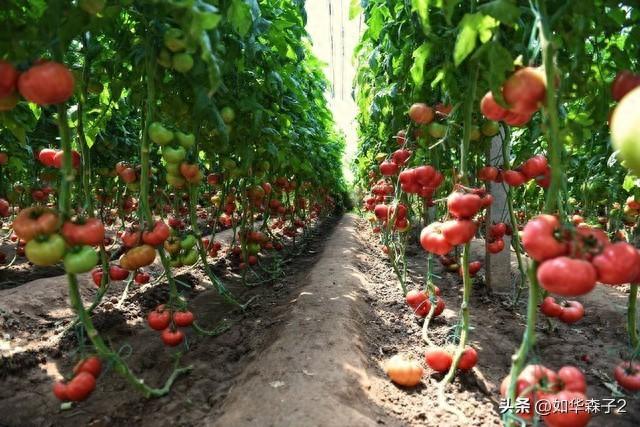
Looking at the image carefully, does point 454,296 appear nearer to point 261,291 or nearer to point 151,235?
point 261,291

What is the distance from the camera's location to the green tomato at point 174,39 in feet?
5.85

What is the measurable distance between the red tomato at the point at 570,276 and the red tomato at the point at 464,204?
25.5 inches

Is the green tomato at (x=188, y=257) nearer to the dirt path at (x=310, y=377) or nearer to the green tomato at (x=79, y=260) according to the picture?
the dirt path at (x=310, y=377)

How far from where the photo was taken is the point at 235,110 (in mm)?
2928

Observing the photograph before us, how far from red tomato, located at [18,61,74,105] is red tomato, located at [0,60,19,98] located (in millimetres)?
28

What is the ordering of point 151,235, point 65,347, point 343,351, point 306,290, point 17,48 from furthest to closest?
point 306,290 → point 65,347 → point 343,351 → point 151,235 → point 17,48

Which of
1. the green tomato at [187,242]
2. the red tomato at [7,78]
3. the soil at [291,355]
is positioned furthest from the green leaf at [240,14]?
the green tomato at [187,242]

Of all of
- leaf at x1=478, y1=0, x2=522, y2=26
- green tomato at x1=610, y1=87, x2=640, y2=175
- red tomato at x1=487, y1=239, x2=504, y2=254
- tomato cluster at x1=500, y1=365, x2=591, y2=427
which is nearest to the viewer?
green tomato at x1=610, y1=87, x2=640, y2=175

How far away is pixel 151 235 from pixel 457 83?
176 cm

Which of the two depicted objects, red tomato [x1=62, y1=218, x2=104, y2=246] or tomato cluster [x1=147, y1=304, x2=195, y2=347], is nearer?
red tomato [x1=62, y1=218, x2=104, y2=246]

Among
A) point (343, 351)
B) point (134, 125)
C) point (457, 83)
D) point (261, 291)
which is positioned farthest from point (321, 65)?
point (343, 351)

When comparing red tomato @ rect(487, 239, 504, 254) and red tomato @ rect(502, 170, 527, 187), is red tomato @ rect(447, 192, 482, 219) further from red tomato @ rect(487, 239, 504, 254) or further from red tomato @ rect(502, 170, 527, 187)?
red tomato @ rect(487, 239, 504, 254)

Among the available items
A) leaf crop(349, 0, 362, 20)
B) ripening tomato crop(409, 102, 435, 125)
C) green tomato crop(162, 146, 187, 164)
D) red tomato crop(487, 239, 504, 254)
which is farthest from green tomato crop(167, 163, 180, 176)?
red tomato crop(487, 239, 504, 254)

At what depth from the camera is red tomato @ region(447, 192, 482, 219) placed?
5.46 feet
